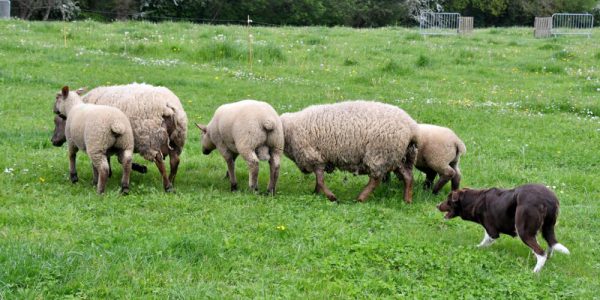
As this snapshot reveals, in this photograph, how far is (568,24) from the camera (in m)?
39.7

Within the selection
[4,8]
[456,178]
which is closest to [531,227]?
[456,178]

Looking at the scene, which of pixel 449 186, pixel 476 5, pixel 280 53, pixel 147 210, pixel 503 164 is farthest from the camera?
pixel 476 5

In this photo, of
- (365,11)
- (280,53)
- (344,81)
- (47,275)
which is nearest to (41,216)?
(47,275)

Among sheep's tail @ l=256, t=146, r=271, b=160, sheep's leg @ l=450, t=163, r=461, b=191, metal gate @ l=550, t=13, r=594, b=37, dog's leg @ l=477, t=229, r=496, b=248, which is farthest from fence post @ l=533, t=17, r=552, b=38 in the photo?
dog's leg @ l=477, t=229, r=496, b=248

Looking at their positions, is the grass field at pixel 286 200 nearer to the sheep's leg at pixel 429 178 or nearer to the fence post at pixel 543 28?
the sheep's leg at pixel 429 178

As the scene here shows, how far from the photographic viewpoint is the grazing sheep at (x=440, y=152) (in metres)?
9.63

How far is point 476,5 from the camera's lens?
61219 mm

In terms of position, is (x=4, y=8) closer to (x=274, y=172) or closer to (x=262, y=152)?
(x=262, y=152)

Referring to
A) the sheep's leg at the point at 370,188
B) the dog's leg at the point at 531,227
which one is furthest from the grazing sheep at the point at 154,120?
the dog's leg at the point at 531,227

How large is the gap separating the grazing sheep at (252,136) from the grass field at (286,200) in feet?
1.34

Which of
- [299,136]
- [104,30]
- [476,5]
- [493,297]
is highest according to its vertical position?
[476,5]

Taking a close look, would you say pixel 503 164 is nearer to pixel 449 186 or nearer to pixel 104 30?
pixel 449 186

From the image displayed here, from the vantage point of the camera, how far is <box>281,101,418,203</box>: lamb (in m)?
9.24

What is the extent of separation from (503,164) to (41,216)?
7.08 m
